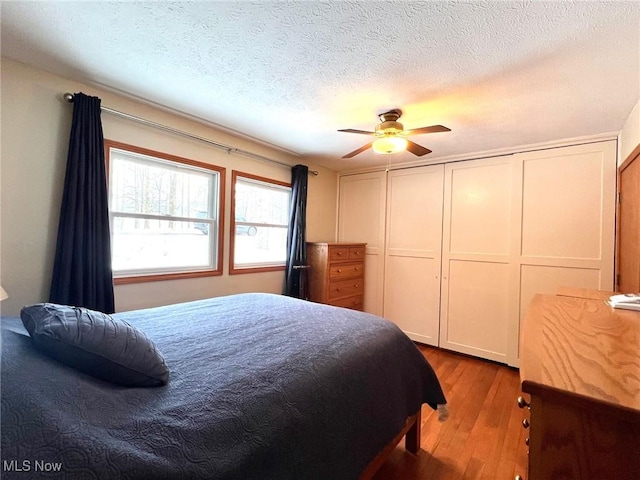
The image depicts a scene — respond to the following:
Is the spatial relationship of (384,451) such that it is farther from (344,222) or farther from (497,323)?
(344,222)

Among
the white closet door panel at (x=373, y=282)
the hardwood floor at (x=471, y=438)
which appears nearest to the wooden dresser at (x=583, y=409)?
the hardwood floor at (x=471, y=438)

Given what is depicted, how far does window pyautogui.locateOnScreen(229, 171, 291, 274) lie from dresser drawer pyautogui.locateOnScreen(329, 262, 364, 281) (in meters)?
0.64

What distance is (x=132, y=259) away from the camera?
93.6 inches

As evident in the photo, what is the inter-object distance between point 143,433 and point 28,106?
2272 mm

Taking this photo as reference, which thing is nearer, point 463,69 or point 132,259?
point 463,69

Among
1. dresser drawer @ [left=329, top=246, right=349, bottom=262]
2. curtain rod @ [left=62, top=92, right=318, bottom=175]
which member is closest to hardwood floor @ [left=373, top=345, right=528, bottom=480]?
dresser drawer @ [left=329, top=246, right=349, bottom=262]

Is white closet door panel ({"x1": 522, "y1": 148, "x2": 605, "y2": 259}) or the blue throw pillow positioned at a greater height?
white closet door panel ({"x1": 522, "y1": 148, "x2": 605, "y2": 259})

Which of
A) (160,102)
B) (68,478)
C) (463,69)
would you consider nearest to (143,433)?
(68,478)

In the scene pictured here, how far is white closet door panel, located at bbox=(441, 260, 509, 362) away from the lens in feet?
10.3

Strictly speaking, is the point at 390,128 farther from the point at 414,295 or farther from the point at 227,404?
the point at 414,295

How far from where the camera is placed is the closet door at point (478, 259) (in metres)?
3.12

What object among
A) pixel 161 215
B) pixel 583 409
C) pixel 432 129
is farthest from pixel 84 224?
pixel 583 409

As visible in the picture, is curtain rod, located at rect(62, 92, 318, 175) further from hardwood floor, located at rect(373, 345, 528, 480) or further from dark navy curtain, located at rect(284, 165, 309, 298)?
hardwood floor, located at rect(373, 345, 528, 480)

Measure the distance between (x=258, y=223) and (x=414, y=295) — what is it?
7.26 feet
